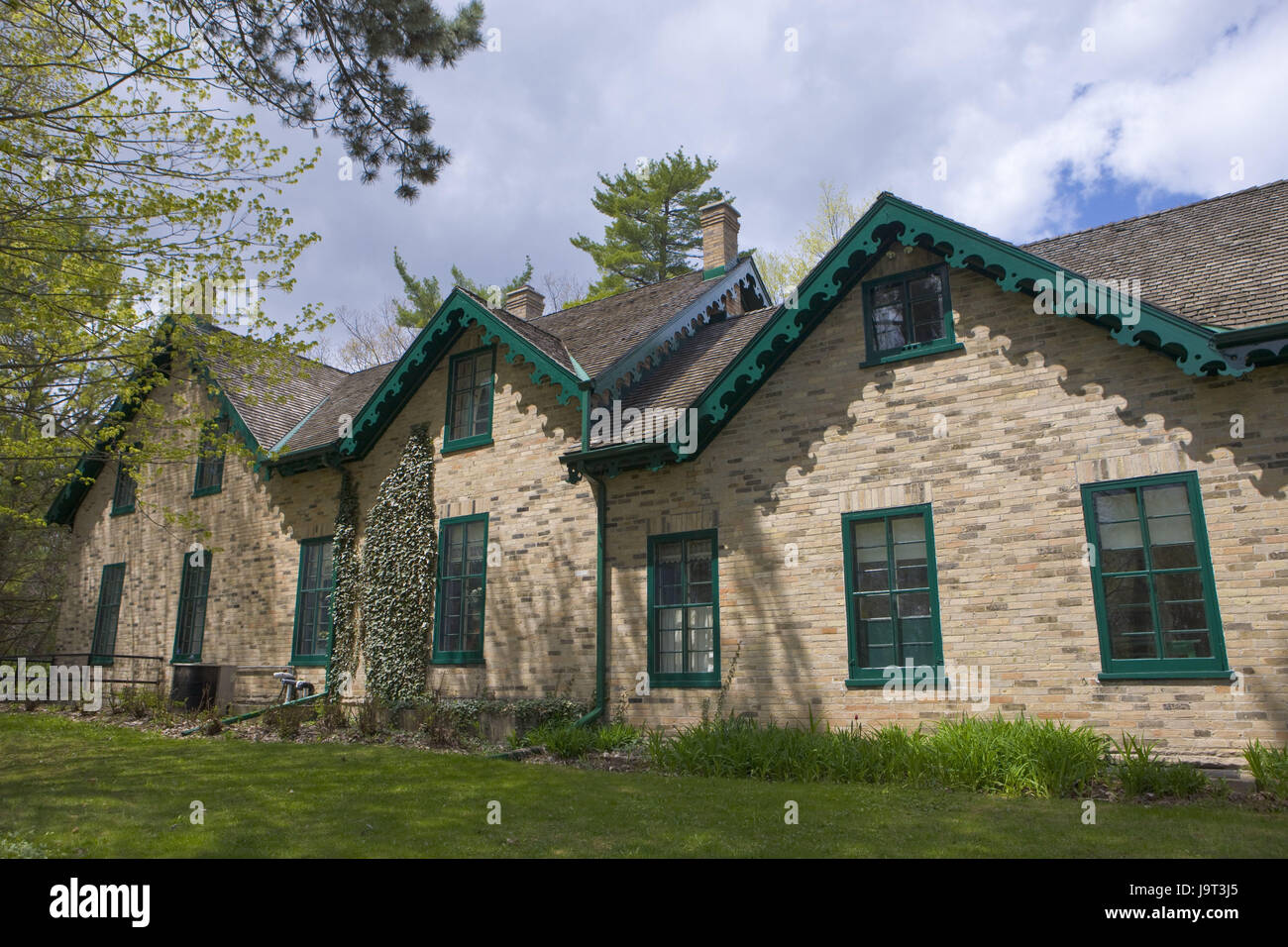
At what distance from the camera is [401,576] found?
50.8 feet

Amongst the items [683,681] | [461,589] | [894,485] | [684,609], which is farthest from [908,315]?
[461,589]

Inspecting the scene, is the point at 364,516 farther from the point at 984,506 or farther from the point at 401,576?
the point at 984,506

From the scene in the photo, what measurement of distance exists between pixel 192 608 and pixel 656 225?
22.8m

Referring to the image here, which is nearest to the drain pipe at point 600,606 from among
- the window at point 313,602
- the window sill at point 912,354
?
the window sill at point 912,354

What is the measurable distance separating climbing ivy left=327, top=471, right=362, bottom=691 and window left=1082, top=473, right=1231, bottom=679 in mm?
12228

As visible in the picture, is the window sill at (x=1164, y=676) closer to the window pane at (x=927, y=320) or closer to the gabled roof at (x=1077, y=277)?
the gabled roof at (x=1077, y=277)

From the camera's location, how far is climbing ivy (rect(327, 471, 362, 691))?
15953mm

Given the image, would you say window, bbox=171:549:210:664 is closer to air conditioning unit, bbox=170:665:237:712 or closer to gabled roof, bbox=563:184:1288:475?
air conditioning unit, bbox=170:665:237:712

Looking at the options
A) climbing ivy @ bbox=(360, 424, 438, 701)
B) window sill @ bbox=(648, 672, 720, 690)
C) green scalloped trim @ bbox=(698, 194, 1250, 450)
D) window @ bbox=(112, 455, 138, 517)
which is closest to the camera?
green scalloped trim @ bbox=(698, 194, 1250, 450)

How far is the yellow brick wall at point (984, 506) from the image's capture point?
8977 mm

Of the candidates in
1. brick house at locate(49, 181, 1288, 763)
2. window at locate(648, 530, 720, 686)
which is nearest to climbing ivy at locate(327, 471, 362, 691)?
brick house at locate(49, 181, 1288, 763)

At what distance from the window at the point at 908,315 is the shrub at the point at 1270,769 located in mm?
5476
